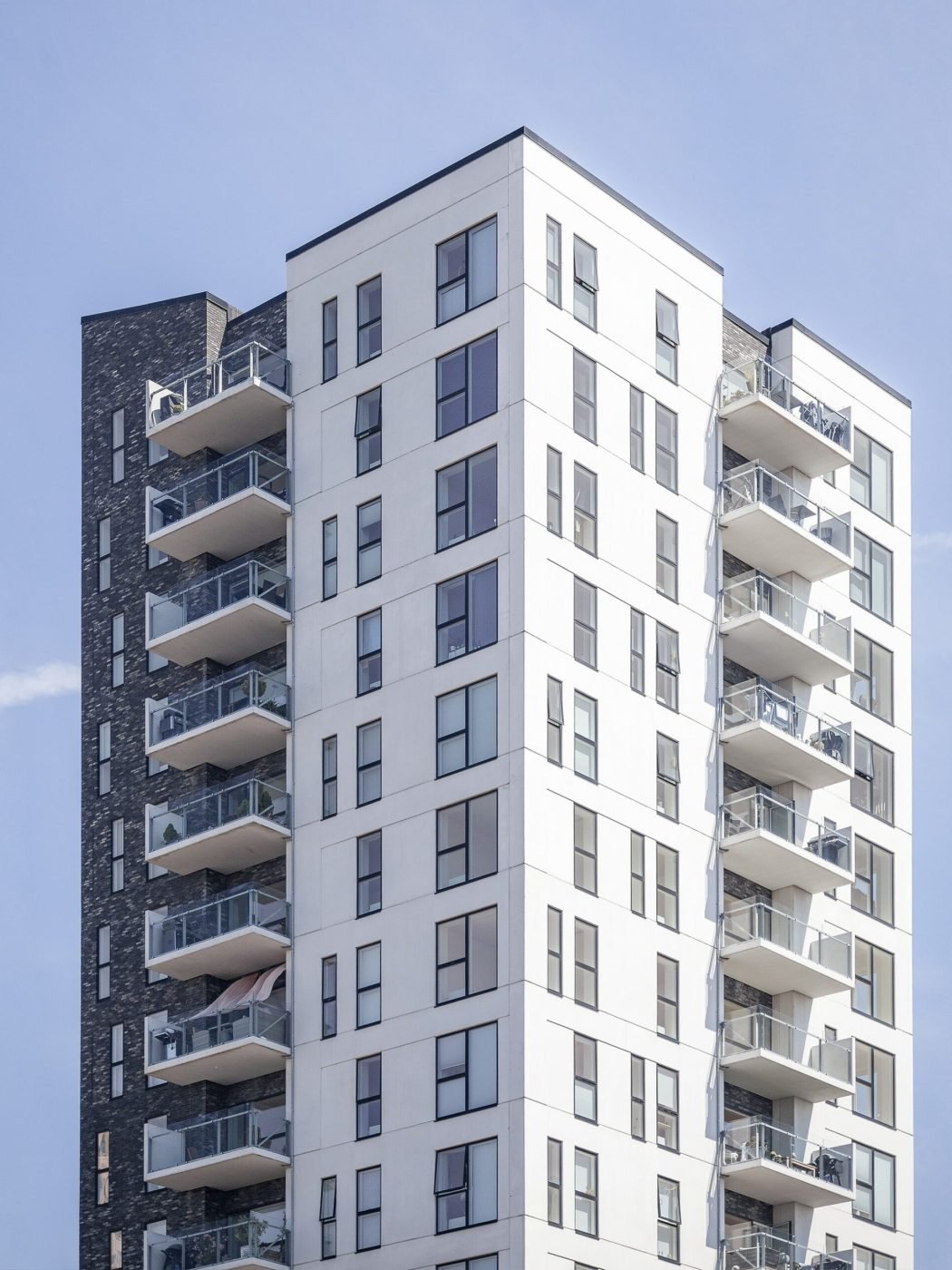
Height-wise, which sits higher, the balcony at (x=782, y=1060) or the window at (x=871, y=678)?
the window at (x=871, y=678)

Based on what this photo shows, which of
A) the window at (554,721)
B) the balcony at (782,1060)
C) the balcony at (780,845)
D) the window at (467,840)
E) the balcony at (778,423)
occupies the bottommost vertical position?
the balcony at (782,1060)

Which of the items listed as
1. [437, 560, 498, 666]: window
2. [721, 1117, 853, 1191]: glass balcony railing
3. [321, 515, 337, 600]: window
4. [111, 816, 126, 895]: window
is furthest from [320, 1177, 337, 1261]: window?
[321, 515, 337, 600]: window

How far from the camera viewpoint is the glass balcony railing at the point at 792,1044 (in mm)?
63906

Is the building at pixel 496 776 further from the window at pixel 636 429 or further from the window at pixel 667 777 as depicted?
the window at pixel 667 777

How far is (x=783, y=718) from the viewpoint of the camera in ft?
219

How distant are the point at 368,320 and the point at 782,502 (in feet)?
36.3

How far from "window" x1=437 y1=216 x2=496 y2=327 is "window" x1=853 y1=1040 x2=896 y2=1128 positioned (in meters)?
20.2

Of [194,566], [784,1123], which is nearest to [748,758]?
[784,1123]

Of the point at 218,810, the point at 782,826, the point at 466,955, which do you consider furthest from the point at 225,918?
the point at 782,826

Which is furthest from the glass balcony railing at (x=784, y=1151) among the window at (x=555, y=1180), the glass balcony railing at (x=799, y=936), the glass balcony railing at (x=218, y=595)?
the glass balcony railing at (x=218, y=595)

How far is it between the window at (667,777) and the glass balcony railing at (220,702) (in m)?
8.81

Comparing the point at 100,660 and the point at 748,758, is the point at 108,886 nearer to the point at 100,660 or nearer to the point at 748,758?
the point at 100,660

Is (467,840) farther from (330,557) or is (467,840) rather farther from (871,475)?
(871,475)

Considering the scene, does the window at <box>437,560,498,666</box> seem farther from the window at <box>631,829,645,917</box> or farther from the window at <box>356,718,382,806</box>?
the window at <box>631,829,645,917</box>
